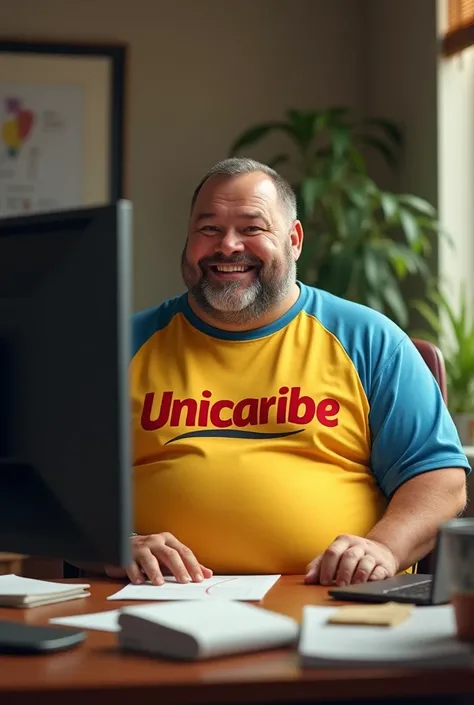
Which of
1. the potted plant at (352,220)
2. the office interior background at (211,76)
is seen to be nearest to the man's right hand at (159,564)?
the potted plant at (352,220)

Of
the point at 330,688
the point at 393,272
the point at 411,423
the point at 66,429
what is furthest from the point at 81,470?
the point at 393,272

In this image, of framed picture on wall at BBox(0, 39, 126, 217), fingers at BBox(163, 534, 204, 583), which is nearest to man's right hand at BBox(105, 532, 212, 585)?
fingers at BBox(163, 534, 204, 583)

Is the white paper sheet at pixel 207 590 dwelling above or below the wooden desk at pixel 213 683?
above

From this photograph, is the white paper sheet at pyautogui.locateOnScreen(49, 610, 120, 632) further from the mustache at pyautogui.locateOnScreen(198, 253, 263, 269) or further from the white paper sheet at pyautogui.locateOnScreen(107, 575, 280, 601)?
the mustache at pyautogui.locateOnScreen(198, 253, 263, 269)

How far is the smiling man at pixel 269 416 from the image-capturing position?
1.75 metres

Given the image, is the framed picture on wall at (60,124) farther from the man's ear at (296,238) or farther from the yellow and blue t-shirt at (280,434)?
the yellow and blue t-shirt at (280,434)

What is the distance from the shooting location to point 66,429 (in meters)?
1.03

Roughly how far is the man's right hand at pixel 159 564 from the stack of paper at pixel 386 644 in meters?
0.40

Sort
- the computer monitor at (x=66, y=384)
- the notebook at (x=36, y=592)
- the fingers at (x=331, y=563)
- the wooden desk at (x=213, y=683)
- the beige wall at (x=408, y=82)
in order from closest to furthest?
the wooden desk at (x=213, y=683), the computer monitor at (x=66, y=384), the notebook at (x=36, y=592), the fingers at (x=331, y=563), the beige wall at (x=408, y=82)

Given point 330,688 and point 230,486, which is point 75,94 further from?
point 330,688

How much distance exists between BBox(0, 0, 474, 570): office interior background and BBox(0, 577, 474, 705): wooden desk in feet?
8.94

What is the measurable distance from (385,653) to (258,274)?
117 centimetres

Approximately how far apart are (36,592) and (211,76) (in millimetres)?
2814

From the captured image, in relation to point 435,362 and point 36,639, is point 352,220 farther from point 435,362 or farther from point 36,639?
point 36,639
